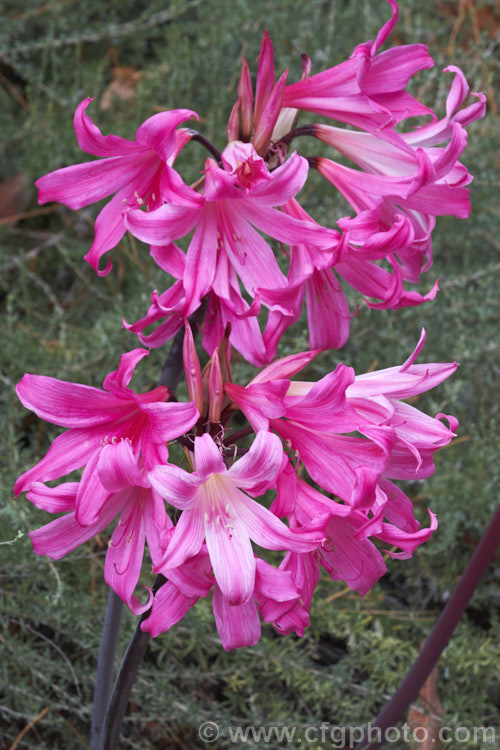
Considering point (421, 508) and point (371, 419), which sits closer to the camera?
point (371, 419)

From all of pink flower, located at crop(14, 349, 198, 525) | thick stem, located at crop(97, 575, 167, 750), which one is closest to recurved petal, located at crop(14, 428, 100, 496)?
pink flower, located at crop(14, 349, 198, 525)

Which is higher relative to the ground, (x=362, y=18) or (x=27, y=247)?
(x=362, y=18)

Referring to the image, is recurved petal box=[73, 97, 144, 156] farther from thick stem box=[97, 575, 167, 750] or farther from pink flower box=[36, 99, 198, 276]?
thick stem box=[97, 575, 167, 750]

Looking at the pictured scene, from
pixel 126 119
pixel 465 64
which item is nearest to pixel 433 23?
pixel 465 64

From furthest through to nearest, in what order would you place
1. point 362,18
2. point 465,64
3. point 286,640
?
point 362,18
point 465,64
point 286,640

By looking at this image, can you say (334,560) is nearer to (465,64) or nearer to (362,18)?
(465,64)

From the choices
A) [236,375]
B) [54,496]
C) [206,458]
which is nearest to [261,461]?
[206,458]

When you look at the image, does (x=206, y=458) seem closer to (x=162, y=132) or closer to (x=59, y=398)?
(x=59, y=398)
